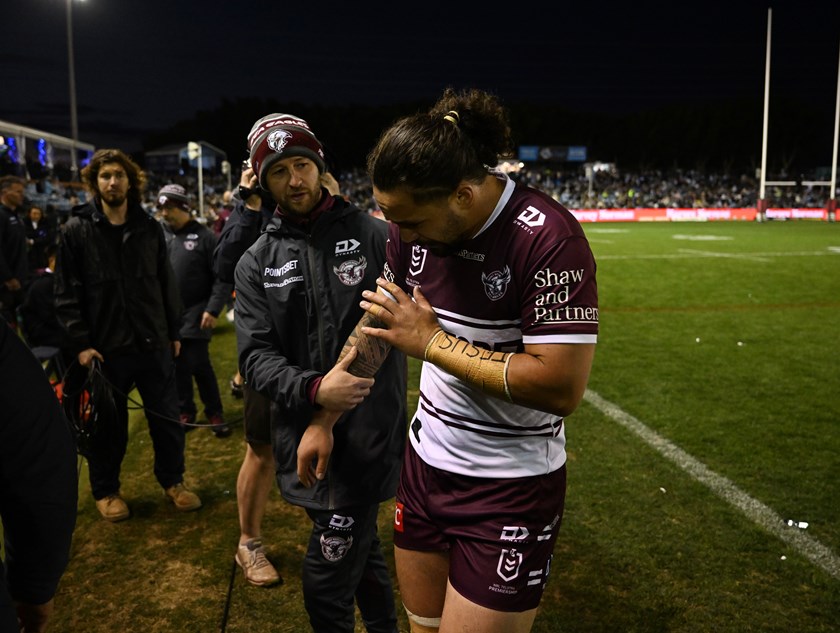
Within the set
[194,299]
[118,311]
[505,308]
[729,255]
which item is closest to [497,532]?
[505,308]

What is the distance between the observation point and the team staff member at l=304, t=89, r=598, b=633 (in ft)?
6.01

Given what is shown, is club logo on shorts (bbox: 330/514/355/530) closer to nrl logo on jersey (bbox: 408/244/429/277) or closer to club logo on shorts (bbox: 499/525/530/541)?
club logo on shorts (bbox: 499/525/530/541)

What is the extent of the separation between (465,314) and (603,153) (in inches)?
4334

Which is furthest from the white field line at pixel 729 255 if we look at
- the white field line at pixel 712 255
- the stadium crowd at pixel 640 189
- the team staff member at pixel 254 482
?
the stadium crowd at pixel 640 189

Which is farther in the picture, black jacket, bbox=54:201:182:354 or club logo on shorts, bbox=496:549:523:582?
black jacket, bbox=54:201:182:354

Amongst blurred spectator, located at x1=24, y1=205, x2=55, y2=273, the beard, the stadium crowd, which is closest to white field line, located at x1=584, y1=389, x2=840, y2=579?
the beard

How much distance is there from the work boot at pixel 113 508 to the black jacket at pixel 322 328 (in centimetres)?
219

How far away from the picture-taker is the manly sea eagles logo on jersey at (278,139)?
2723 millimetres

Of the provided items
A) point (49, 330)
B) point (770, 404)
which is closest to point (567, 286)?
point (770, 404)

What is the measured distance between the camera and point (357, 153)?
9906 centimetres

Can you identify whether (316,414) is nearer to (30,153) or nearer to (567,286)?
(567,286)

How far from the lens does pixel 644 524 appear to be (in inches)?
166

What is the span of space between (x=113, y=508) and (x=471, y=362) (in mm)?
3458

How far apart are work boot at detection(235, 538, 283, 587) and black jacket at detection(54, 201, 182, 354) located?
1.56 meters
